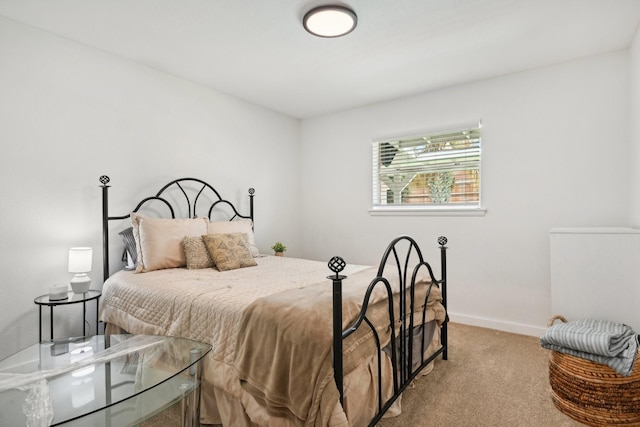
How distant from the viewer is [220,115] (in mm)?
3682

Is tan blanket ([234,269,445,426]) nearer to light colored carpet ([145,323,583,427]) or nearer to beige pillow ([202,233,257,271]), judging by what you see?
light colored carpet ([145,323,583,427])

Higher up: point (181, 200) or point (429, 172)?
point (429, 172)

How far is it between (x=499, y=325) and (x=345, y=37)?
2999mm

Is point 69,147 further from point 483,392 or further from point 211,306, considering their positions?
point 483,392

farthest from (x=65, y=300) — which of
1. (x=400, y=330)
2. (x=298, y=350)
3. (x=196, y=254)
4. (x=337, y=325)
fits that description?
(x=400, y=330)

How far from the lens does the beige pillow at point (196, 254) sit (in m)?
2.66

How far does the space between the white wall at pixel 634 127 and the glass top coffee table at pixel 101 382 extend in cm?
310

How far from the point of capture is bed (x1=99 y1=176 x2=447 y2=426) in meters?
1.38

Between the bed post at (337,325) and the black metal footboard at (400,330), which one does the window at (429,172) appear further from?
the bed post at (337,325)

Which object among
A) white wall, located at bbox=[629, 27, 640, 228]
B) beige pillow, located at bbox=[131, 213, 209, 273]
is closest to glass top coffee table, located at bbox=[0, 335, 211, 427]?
beige pillow, located at bbox=[131, 213, 209, 273]

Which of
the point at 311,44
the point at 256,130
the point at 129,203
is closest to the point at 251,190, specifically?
the point at 256,130

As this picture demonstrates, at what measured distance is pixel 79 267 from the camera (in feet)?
7.76

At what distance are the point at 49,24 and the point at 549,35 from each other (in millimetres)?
3665

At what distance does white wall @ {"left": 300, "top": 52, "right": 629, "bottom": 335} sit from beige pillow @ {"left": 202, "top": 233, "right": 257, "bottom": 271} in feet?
5.78
